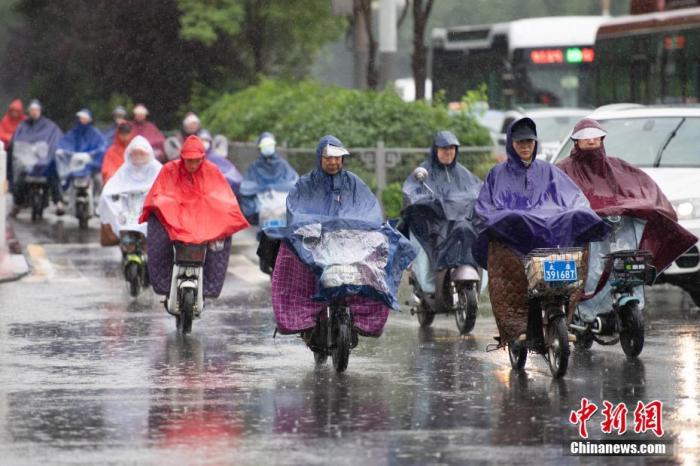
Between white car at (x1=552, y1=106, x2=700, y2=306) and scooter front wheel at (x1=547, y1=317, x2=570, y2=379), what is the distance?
4077mm

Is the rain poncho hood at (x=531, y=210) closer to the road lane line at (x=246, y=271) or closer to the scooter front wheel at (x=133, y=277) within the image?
the scooter front wheel at (x=133, y=277)

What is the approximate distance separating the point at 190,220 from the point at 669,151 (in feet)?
14.7

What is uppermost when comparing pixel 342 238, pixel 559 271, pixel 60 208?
pixel 342 238

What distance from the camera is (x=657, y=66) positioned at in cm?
2991

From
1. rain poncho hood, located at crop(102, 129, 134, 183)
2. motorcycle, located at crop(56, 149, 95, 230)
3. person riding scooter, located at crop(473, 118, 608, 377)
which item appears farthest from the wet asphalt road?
motorcycle, located at crop(56, 149, 95, 230)

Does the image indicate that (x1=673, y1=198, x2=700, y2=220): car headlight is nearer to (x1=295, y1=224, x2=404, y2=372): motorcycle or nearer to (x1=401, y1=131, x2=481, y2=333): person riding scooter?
(x1=401, y1=131, x2=481, y2=333): person riding scooter

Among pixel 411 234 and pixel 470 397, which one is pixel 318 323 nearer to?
pixel 470 397

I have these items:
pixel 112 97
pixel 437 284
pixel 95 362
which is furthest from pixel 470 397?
pixel 112 97

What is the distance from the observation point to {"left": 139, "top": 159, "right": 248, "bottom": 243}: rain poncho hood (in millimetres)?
15516

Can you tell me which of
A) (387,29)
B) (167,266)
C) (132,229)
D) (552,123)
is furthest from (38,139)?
(167,266)

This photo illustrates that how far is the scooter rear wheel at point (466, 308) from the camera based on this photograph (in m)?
14.9

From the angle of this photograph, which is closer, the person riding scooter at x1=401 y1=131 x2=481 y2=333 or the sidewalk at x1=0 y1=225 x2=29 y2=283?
the person riding scooter at x1=401 y1=131 x2=481 y2=333

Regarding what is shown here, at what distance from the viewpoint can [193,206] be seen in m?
15.7

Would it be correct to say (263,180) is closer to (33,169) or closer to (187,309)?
(187,309)
